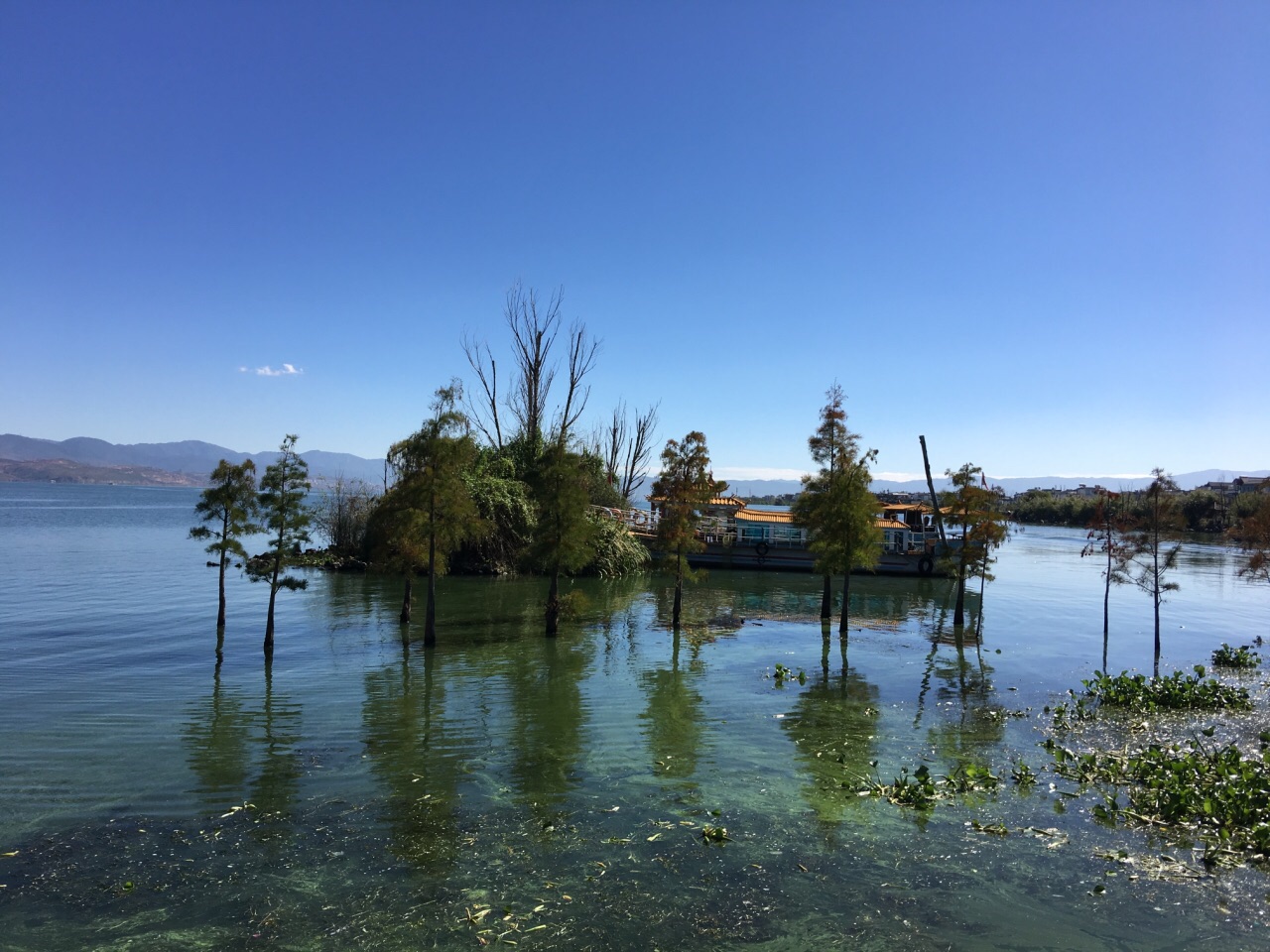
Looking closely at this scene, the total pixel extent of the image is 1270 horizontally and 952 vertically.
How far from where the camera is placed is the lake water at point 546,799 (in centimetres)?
820

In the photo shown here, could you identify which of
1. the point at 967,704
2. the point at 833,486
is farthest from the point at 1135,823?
the point at 833,486

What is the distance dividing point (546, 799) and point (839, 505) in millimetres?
19198

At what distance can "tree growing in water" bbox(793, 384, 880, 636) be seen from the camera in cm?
2806

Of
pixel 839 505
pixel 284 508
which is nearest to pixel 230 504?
pixel 284 508

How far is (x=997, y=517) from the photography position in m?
27.9

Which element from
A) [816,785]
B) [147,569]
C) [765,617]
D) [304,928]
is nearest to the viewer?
[304,928]

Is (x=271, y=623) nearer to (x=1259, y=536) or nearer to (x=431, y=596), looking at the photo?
(x=431, y=596)

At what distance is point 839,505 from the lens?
28.0m

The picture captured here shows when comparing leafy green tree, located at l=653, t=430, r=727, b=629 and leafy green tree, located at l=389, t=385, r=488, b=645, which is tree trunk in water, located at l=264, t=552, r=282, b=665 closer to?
leafy green tree, located at l=389, t=385, r=488, b=645

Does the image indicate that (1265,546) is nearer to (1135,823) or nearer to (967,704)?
(967,704)

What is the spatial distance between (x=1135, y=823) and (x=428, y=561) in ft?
63.9

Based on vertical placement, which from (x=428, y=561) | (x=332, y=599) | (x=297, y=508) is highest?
(x=297, y=508)

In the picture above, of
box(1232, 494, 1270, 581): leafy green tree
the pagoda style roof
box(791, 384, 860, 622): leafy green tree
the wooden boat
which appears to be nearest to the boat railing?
the wooden boat

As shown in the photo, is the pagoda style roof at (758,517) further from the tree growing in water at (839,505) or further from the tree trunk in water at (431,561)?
the tree trunk in water at (431,561)
